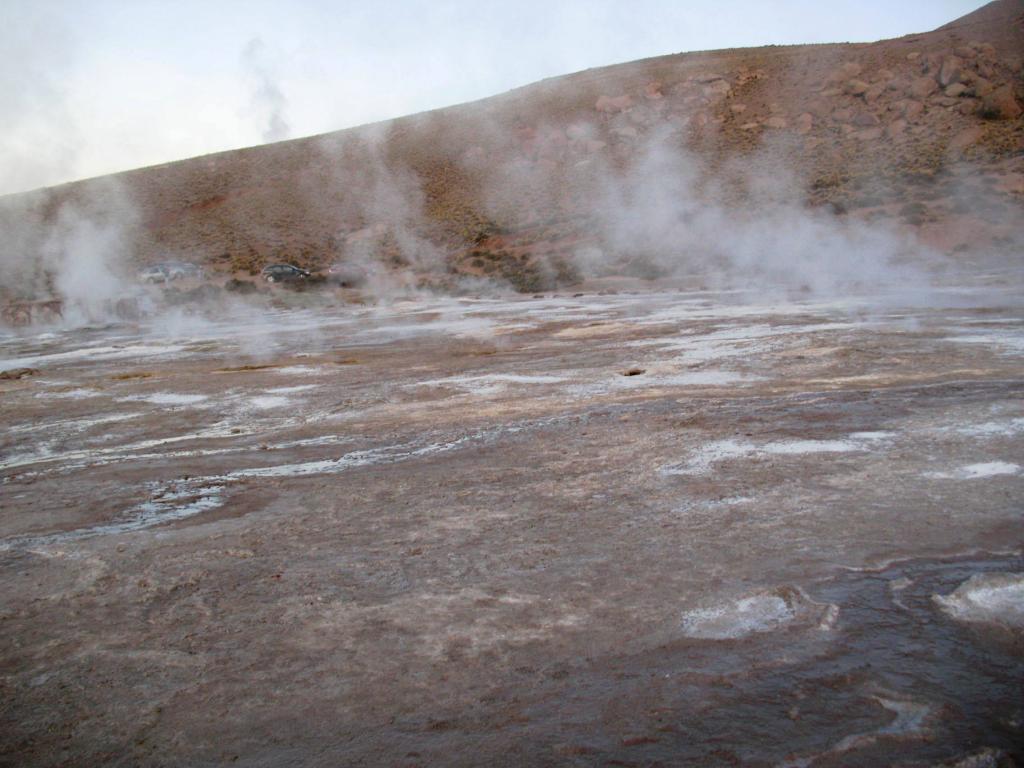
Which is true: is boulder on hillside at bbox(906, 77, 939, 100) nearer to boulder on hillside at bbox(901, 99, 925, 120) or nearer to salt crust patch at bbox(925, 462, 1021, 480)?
boulder on hillside at bbox(901, 99, 925, 120)

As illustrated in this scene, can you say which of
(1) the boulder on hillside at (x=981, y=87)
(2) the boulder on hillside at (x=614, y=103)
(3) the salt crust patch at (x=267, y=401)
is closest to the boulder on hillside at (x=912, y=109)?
(1) the boulder on hillside at (x=981, y=87)

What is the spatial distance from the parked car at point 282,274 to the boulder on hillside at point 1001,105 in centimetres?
2465

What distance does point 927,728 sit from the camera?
7.41ft

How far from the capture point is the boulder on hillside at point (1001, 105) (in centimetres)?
3066

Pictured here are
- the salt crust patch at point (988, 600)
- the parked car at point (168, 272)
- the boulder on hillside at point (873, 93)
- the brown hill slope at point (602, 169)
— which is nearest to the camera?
the salt crust patch at point (988, 600)

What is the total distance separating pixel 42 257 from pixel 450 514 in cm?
3441

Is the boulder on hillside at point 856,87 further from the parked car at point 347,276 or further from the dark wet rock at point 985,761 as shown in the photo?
the dark wet rock at point 985,761

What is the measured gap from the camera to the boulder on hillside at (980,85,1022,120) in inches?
1207

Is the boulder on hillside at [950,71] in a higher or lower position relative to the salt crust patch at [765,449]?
higher

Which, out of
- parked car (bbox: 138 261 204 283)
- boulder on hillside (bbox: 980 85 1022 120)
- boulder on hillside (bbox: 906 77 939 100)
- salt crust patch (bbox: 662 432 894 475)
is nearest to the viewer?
salt crust patch (bbox: 662 432 894 475)

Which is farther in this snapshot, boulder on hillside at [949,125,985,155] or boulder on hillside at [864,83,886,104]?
boulder on hillside at [864,83,886,104]

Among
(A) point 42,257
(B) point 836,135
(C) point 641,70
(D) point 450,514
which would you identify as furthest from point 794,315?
(C) point 641,70

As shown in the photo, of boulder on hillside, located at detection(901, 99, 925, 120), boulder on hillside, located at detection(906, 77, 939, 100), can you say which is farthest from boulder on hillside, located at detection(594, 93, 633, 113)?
boulder on hillside, located at detection(901, 99, 925, 120)

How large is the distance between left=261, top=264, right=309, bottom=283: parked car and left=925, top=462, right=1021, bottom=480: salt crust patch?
94.4 feet
